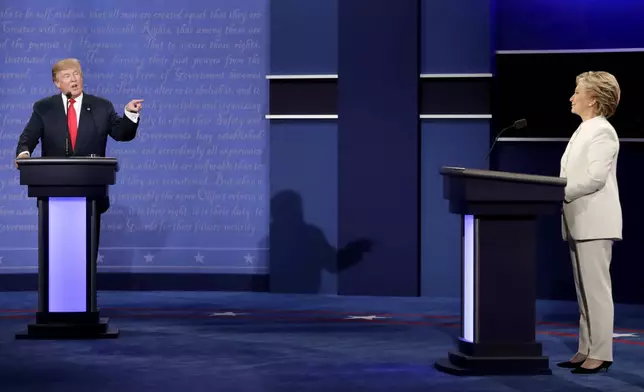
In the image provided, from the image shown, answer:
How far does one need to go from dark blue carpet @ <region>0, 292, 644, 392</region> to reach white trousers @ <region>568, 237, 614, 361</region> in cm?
16

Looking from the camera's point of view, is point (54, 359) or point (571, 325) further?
point (571, 325)

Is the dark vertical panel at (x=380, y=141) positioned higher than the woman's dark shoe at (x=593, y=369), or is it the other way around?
the dark vertical panel at (x=380, y=141)

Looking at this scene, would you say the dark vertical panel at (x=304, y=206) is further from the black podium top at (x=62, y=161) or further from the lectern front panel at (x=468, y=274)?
the lectern front panel at (x=468, y=274)

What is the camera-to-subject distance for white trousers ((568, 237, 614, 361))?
17.9ft

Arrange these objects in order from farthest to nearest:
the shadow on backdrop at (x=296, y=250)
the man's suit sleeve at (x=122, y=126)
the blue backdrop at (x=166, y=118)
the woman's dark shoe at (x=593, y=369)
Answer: the blue backdrop at (x=166, y=118) < the shadow on backdrop at (x=296, y=250) < the man's suit sleeve at (x=122, y=126) < the woman's dark shoe at (x=593, y=369)

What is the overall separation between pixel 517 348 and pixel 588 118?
1.16 meters

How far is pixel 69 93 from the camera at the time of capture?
6863 millimetres

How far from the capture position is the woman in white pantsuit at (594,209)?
540 cm

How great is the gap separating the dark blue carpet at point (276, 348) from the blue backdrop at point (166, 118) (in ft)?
1.74

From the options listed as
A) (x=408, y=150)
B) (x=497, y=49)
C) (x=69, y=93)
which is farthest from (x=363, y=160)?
(x=69, y=93)

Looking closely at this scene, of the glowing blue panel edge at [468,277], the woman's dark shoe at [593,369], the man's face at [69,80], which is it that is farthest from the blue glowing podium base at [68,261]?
the woman's dark shoe at [593,369]

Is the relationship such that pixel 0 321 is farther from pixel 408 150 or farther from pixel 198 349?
pixel 408 150

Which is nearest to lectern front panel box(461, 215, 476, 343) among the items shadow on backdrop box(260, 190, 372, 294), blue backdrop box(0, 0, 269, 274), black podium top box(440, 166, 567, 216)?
black podium top box(440, 166, 567, 216)

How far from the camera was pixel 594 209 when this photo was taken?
17.8ft
